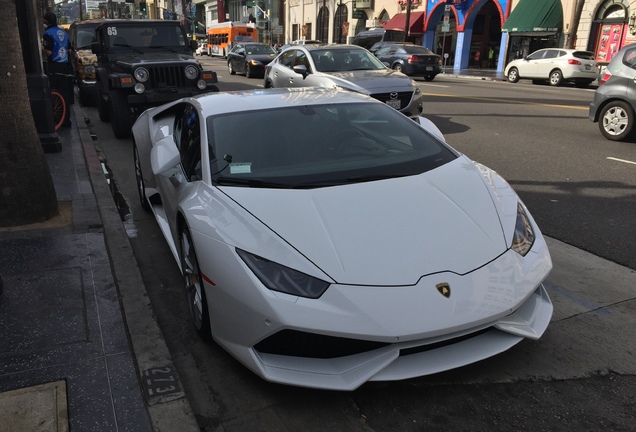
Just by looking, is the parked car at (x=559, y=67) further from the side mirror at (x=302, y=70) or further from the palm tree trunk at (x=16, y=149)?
the palm tree trunk at (x=16, y=149)

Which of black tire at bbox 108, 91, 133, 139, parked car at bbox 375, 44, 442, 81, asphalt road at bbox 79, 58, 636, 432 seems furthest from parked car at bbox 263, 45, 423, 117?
parked car at bbox 375, 44, 442, 81

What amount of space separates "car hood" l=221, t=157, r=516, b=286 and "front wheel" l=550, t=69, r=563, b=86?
22.8 meters

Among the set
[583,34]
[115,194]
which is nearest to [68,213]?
[115,194]

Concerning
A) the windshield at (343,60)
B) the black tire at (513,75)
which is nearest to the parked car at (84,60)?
the windshield at (343,60)

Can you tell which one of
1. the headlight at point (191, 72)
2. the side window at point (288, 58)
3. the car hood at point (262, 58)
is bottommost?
the car hood at point (262, 58)

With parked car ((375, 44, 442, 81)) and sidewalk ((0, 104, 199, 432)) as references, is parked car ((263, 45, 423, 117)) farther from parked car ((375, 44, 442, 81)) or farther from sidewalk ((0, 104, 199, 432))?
parked car ((375, 44, 442, 81))

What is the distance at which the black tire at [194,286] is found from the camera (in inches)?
128

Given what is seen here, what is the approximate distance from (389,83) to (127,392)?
8339 millimetres

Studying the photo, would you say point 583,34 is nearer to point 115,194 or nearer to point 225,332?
point 115,194

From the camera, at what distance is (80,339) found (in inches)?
133

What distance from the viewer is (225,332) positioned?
295cm

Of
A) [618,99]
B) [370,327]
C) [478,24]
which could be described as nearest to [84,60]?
[618,99]

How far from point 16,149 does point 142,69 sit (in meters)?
4.96

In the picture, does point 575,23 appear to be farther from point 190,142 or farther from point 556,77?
point 190,142
